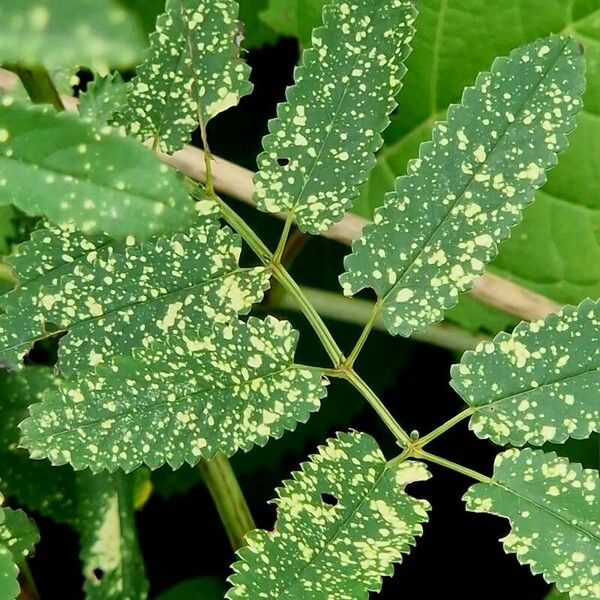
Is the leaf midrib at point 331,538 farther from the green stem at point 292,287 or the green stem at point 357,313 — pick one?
the green stem at point 357,313

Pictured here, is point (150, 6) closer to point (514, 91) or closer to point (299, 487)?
point (514, 91)

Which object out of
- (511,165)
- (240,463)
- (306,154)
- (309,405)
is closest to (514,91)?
(511,165)

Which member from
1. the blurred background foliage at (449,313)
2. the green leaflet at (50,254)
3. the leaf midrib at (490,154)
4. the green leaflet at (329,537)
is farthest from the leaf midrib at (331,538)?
the blurred background foliage at (449,313)

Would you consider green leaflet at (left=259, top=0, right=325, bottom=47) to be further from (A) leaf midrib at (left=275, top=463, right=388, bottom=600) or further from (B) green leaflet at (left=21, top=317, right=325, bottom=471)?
(A) leaf midrib at (left=275, top=463, right=388, bottom=600)

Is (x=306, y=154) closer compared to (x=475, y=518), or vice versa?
(x=306, y=154)

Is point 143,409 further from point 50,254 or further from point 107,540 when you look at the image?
point 107,540

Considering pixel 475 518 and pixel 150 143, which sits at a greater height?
pixel 150 143
